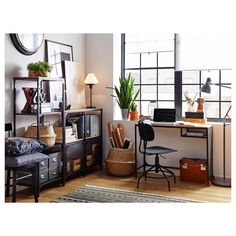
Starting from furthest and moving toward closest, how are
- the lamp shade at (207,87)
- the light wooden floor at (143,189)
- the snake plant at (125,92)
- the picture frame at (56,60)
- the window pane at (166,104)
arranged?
the window pane at (166,104) → the snake plant at (125,92) → the lamp shade at (207,87) → the picture frame at (56,60) → the light wooden floor at (143,189)

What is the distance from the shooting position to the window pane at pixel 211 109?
4.84m

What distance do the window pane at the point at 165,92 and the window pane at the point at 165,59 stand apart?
350mm

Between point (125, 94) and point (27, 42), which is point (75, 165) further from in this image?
point (27, 42)

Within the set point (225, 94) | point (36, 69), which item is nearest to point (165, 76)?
point (225, 94)

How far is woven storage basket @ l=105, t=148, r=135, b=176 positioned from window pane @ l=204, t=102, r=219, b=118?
1292mm

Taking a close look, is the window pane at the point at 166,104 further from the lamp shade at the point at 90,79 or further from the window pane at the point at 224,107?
the lamp shade at the point at 90,79

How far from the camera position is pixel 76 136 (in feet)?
15.4

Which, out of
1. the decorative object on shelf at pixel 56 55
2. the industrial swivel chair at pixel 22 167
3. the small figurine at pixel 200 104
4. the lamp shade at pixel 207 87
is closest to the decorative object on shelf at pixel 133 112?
the small figurine at pixel 200 104

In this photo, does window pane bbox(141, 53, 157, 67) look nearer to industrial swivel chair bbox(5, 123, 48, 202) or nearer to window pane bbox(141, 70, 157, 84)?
window pane bbox(141, 70, 157, 84)

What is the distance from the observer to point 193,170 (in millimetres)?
4441
